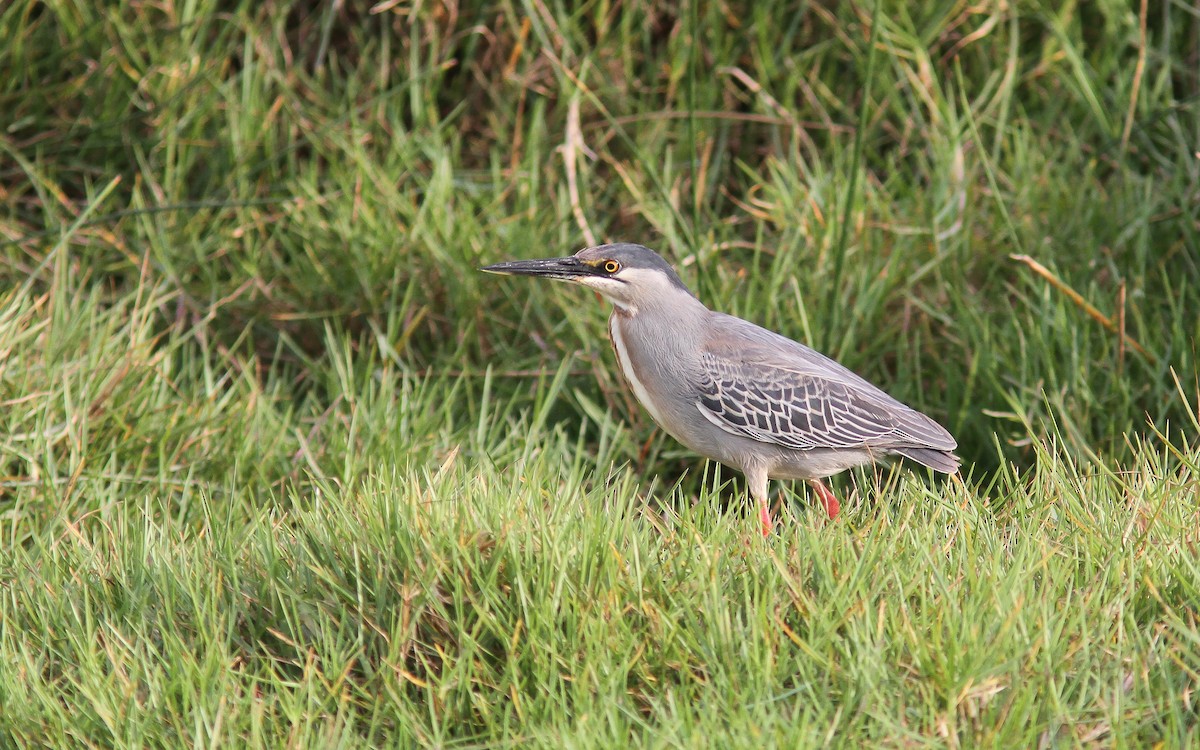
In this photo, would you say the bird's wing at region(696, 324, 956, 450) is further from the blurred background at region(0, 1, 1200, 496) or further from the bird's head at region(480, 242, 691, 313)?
the blurred background at region(0, 1, 1200, 496)

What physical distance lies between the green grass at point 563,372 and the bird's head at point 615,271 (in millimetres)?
554

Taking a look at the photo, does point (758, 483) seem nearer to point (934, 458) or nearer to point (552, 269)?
point (934, 458)

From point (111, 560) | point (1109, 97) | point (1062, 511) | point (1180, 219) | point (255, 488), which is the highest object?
point (1109, 97)

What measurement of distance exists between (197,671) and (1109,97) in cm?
455

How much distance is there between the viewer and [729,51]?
6.13 meters

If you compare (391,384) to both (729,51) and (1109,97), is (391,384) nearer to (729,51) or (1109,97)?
(729,51)

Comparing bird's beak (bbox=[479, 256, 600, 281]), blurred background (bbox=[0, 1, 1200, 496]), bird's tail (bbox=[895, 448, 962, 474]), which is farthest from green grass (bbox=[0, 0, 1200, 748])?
bird's beak (bbox=[479, 256, 600, 281])

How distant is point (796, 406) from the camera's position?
4.31m

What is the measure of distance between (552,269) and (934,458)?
1.37 meters

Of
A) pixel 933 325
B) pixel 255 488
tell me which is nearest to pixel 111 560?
pixel 255 488

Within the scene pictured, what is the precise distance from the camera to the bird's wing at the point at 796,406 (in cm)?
427

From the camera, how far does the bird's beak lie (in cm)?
437

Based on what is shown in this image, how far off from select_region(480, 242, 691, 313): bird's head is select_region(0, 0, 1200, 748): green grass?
0.55 meters

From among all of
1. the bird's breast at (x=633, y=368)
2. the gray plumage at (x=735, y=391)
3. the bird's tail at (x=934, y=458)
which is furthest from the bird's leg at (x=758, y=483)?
the bird's tail at (x=934, y=458)
